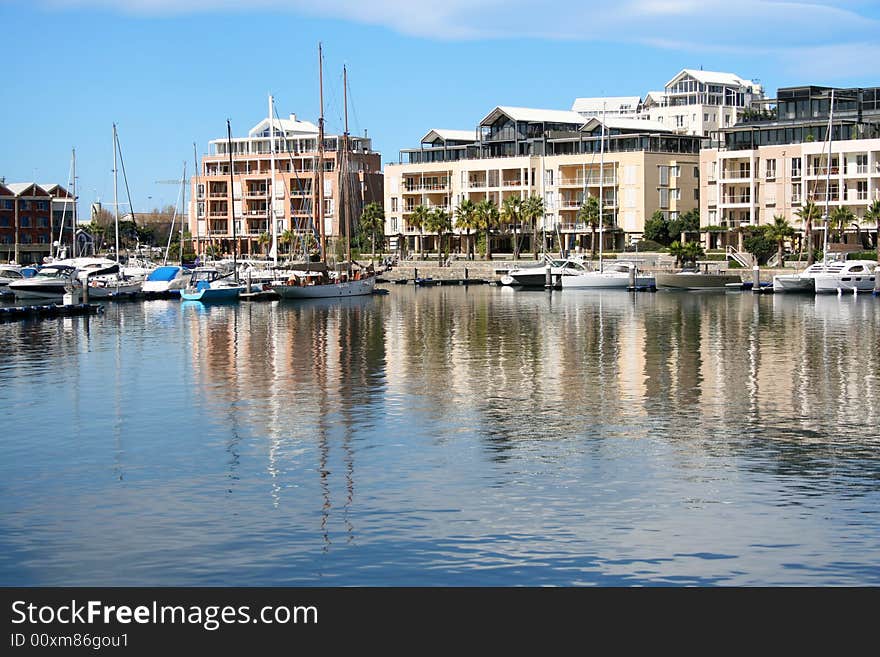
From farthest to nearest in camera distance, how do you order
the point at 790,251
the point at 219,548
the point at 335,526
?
1. the point at 790,251
2. the point at 335,526
3. the point at 219,548

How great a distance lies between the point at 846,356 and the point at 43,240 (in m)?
148


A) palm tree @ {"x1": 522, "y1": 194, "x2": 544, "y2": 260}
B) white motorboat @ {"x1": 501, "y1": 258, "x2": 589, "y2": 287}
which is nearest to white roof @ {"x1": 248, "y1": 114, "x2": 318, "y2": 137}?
palm tree @ {"x1": 522, "y1": 194, "x2": 544, "y2": 260}

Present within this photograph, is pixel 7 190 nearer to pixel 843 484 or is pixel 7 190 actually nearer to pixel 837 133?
pixel 837 133

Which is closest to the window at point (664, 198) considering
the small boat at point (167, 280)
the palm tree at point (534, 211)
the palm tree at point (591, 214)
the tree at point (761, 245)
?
the palm tree at point (591, 214)

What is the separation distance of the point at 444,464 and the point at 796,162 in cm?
10568

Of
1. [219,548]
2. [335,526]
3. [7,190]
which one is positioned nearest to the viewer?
[219,548]

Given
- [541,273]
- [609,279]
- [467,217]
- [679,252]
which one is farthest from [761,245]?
[467,217]

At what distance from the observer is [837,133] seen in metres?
125

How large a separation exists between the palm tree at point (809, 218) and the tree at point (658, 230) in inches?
784

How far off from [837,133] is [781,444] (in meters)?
103

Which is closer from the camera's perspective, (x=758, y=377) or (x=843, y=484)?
(x=843, y=484)

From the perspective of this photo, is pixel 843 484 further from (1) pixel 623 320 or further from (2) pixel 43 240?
(2) pixel 43 240

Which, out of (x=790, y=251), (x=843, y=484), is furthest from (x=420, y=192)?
(x=843, y=484)

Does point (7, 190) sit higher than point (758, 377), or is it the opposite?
point (7, 190)
